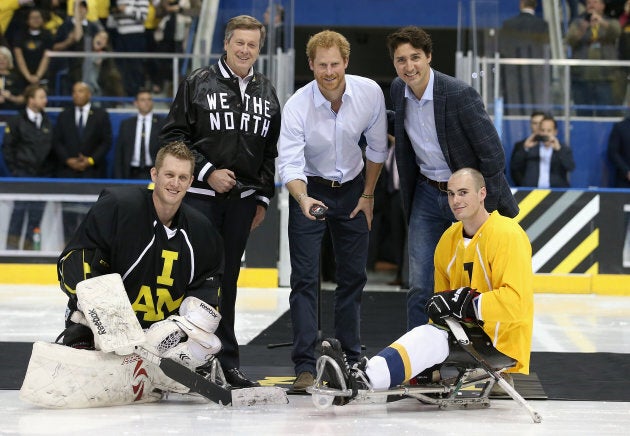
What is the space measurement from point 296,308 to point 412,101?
1035 millimetres

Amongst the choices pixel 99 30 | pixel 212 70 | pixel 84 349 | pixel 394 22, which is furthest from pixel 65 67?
pixel 84 349

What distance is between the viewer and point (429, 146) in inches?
207

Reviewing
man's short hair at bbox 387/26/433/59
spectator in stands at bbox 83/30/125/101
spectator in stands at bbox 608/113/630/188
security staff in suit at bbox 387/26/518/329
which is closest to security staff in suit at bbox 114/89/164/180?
spectator in stands at bbox 83/30/125/101

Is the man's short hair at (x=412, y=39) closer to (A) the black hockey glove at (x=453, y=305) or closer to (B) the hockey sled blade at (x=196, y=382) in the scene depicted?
(A) the black hockey glove at (x=453, y=305)

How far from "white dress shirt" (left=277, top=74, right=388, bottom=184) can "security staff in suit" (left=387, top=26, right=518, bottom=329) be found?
14cm

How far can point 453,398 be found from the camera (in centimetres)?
474

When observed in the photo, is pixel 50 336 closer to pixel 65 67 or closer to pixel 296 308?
pixel 296 308

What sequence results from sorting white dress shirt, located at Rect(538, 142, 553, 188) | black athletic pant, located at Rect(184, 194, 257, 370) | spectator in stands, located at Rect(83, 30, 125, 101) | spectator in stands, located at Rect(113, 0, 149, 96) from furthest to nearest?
1. spectator in stands, located at Rect(113, 0, 149, 96)
2. spectator in stands, located at Rect(83, 30, 125, 101)
3. white dress shirt, located at Rect(538, 142, 553, 188)
4. black athletic pant, located at Rect(184, 194, 257, 370)

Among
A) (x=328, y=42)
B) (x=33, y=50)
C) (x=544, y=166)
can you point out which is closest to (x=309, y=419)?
(x=328, y=42)

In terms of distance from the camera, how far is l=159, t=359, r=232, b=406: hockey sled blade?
455 centimetres

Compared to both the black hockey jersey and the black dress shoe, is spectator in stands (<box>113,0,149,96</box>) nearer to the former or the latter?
the black dress shoe

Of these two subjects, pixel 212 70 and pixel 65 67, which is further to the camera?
pixel 65 67

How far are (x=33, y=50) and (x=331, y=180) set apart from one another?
715 centimetres

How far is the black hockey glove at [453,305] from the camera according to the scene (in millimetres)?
Answer: 4602
